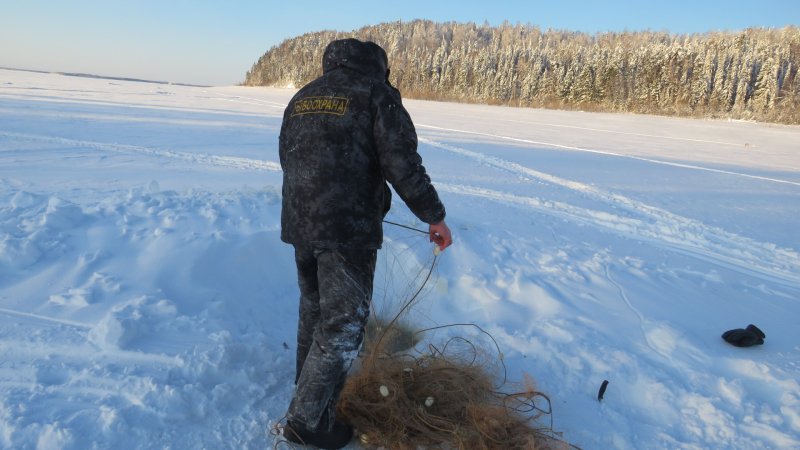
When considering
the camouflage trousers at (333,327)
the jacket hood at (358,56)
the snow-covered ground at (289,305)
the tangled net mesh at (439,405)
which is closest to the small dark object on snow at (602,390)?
the snow-covered ground at (289,305)

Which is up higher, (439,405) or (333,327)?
(333,327)

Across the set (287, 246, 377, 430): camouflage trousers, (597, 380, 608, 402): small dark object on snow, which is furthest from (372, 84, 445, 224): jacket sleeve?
(597, 380, 608, 402): small dark object on snow

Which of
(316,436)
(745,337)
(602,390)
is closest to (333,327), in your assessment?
(316,436)

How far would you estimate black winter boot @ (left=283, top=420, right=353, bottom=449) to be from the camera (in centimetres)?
240

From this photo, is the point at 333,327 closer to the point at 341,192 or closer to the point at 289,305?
the point at 341,192

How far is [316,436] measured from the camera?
2404 millimetres

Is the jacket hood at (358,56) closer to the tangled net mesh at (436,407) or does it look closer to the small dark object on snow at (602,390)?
the tangled net mesh at (436,407)

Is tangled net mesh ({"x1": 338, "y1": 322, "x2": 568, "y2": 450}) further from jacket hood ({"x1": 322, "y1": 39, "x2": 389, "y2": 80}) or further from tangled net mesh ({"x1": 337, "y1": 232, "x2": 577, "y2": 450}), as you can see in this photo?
jacket hood ({"x1": 322, "y1": 39, "x2": 389, "y2": 80})

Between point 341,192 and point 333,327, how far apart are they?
62 cm

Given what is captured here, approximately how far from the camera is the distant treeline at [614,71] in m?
33.0

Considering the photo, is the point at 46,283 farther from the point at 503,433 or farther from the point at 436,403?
the point at 503,433

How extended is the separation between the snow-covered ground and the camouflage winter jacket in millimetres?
1136

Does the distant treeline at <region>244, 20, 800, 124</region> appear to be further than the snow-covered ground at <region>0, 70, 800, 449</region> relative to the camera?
Yes

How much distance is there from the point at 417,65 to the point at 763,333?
191ft
